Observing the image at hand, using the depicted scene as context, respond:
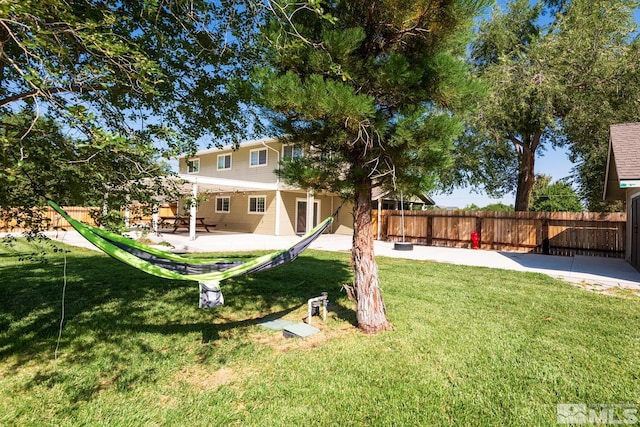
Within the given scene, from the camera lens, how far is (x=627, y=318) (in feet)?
14.8

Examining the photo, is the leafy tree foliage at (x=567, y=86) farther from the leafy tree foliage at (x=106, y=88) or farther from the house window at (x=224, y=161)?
the house window at (x=224, y=161)

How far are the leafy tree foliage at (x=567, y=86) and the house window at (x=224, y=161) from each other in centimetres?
1193

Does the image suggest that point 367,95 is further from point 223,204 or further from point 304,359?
point 223,204

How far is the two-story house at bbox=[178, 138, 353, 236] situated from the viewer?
16.2 m

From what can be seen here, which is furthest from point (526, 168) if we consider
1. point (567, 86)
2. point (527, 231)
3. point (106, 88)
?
point (106, 88)

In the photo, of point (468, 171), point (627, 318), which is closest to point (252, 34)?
point (627, 318)

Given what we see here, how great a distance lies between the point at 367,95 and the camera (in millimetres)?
3408

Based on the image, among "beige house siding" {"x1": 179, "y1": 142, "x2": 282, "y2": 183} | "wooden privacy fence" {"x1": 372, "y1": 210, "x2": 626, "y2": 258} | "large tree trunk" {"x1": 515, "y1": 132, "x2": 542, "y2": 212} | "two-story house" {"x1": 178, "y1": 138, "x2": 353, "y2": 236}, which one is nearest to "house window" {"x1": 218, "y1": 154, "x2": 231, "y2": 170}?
"two-story house" {"x1": 178, "y1": 138, "x2": 353, "y2": 236}

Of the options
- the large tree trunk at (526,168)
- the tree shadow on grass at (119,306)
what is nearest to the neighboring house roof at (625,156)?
the large tree trunk at (526,168)

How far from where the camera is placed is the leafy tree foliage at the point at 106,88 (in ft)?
7.57

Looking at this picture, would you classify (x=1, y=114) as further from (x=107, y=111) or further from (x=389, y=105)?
(x=389, y=105)

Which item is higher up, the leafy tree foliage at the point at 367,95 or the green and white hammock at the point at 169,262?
the leafy tree foliage at the point at 367,95

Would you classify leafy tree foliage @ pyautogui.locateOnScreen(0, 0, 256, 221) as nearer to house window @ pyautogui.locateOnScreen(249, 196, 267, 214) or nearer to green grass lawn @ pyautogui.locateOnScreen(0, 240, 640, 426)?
green grass lawn @ pyautogui.locateOnScreen(0, 240, 640, 426)

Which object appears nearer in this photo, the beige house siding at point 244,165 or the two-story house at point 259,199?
the two-story house at point 259,199
